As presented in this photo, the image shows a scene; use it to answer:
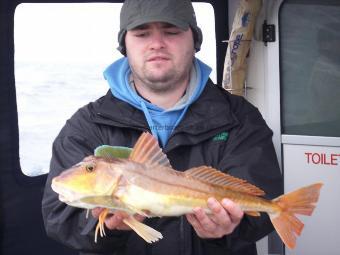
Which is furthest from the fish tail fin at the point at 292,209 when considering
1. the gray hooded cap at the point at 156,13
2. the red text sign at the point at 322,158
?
the red text sign at the point at 322,158

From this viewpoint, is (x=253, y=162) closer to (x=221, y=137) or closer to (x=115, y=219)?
(x=221, y=137)

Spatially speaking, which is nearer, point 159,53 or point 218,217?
point 218,217

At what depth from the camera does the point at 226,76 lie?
4484mm

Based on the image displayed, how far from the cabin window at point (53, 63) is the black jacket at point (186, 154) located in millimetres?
1428

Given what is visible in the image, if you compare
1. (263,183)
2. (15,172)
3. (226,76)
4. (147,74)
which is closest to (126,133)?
(147,74)

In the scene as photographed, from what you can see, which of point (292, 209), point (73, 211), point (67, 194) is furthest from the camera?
point (73, 211)

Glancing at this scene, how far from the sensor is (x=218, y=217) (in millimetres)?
2186

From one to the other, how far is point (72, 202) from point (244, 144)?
1131 millimetres

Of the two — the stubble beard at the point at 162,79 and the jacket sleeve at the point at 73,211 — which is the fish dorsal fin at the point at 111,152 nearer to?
the jacket sleeve at the point at 73,211

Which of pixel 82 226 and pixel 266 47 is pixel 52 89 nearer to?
pixel 266 47

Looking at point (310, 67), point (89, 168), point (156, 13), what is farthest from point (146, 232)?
point (310, 67)

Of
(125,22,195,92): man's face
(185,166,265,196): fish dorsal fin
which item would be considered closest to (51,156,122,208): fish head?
(185,166,265,196): fish dorsal fin

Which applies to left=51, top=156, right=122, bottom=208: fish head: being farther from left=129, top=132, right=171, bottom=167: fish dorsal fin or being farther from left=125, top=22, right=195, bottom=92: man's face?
left=125, top=22, right=195, bottom=92: man's face

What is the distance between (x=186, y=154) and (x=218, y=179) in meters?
0.54
